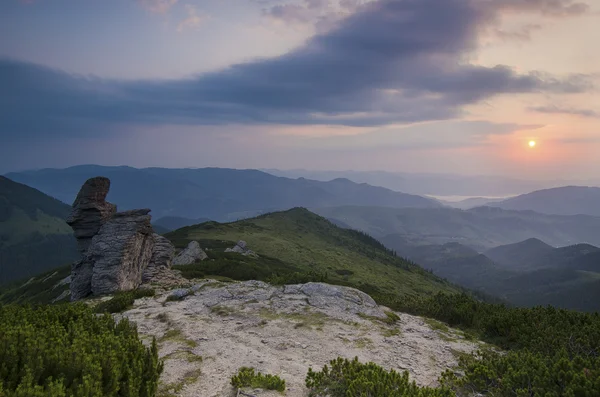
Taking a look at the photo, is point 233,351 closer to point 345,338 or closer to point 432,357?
point 345,338

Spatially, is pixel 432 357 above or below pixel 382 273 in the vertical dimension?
above

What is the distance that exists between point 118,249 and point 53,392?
28721 millimetres

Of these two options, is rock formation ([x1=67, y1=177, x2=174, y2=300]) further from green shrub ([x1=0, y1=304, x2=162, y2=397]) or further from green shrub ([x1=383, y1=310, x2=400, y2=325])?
green shrub ([x1=383, y1=310, x2=400, y2=325])

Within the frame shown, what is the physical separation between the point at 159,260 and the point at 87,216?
934 centimetres

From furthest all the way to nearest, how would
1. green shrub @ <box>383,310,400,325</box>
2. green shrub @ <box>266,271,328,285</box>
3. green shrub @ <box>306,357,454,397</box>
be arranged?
green shrub @ <box>266,271,328,285</box>, green shrub @ <box>383,310,400,325</box>, green shrub @ <box>306,357,454,397</box>

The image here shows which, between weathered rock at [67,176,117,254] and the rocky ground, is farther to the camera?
weathered rock at [67,176,117,254]

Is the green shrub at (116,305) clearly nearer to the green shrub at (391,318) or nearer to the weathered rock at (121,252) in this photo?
the weathered rock at (121,252)

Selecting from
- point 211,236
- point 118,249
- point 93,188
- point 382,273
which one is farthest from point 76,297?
point 382,273

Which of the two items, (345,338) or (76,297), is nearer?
(345,338)

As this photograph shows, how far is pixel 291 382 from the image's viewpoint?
34.8ft

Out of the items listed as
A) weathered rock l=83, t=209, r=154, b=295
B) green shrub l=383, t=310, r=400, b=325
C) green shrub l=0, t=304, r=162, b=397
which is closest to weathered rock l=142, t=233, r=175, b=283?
weathered rock l=83, t=209, r=154, b=295

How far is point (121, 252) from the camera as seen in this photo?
31359 millimetres

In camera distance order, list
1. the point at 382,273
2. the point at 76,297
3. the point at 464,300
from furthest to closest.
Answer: the point at 382,273, the point at 76,297, the point at 464,300

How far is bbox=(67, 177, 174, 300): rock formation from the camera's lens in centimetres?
2942
